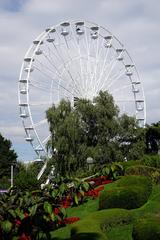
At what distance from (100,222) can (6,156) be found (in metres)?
67.8

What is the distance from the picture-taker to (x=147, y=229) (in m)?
12.0

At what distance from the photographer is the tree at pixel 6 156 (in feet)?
260

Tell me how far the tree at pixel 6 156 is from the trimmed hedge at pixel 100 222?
64403mm

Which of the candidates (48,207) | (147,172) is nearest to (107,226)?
(48,207)

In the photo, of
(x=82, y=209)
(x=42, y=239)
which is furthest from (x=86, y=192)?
(x=42, y=239)

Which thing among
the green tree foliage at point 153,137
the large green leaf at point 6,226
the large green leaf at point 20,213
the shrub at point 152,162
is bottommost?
the large green leaf at point 6,226

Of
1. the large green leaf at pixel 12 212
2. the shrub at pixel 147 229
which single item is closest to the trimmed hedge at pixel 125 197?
the shrub at pixel 147 229

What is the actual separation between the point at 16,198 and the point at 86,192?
711cm

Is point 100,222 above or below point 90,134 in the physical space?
below

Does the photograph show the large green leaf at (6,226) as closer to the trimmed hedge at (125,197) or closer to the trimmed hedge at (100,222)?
the trimmed hedge at (100,222)

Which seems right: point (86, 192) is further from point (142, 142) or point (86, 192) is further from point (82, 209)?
point (142, 142)

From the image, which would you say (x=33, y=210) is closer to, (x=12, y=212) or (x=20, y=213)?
(x=20, y=213)

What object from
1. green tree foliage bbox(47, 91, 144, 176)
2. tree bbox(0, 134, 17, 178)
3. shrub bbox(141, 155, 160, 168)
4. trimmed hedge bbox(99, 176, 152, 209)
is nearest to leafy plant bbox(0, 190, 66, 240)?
trimmed hedge bbox(99, 176, 152, 209)

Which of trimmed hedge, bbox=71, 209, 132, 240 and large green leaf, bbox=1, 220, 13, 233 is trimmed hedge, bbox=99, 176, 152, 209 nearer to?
trimmed hedge, bbox=71, 209, 132, 240
